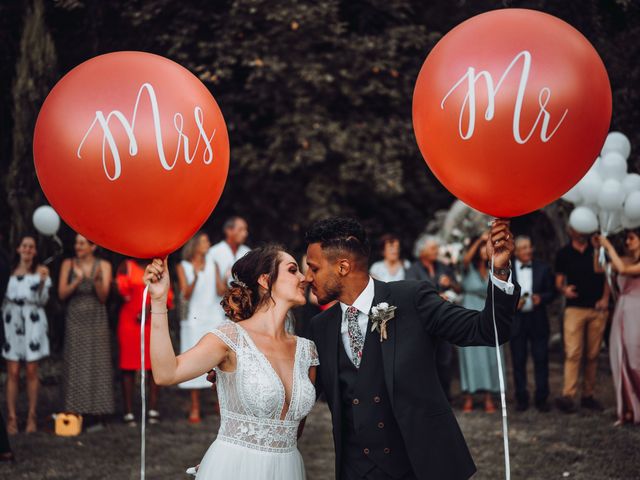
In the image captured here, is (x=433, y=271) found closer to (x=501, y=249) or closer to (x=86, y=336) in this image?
(x=86, y=336)

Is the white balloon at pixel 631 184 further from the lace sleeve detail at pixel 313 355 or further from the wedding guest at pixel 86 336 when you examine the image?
the wedding guest at pixel 86 336

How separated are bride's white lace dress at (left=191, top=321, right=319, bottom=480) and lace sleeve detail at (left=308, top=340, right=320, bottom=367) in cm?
8

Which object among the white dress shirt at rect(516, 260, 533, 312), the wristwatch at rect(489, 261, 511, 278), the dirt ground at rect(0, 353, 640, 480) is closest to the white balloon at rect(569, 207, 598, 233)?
the white dress shirt at rect(516, 260, 533, 312)

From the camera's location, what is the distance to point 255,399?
3443 mm

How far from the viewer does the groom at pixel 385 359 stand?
10.6 ft

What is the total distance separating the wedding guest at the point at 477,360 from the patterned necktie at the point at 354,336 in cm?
497

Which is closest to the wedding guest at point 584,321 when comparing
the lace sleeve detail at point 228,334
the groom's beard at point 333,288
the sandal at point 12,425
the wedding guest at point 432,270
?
the wedding guest at point 432,270

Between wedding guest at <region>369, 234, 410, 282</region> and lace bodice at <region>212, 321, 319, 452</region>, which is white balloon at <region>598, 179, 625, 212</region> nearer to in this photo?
wedding guest at <region>369, 234, 410, 282</region>

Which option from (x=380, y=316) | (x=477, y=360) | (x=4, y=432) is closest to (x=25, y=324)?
(x=4, y=432)

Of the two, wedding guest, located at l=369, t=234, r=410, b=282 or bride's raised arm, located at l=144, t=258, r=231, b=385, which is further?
wedding guest, located at l=369, t=234, r=410, b=282

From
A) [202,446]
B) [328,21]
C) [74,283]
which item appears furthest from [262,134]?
[202,446]

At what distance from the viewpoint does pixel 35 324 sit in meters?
7.51

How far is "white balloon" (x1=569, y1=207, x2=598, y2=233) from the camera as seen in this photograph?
7649mm

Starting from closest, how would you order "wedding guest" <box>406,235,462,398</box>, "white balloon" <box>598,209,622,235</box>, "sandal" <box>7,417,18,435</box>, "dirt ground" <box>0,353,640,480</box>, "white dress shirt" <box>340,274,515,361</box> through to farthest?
1. "white dress shirt" <box>340,274,515,361</box>
2. "dirt ground" <box>0,353,640,480</box>
3. "sandal" <box>7,417,18,435</box>
4. "white balloon" <box>598,209,622,235</box>
5. "wedding guest" <box>406,235,462,398</box>
